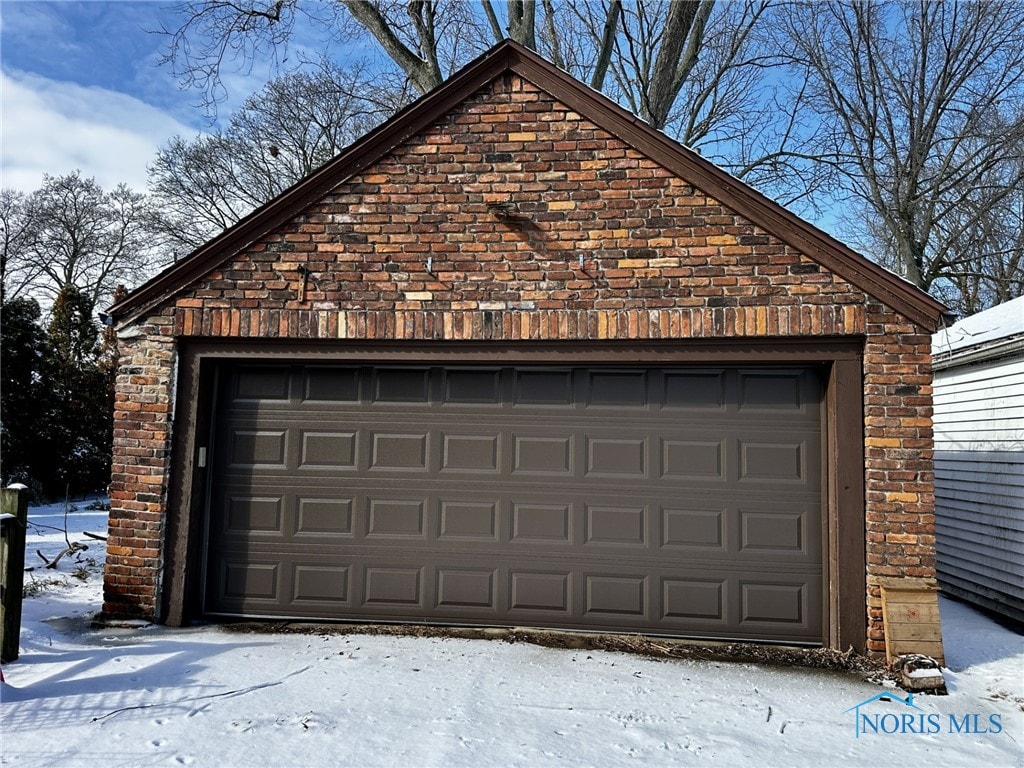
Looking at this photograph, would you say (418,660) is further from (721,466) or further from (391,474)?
(721,466)

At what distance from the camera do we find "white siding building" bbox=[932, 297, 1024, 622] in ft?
24.6

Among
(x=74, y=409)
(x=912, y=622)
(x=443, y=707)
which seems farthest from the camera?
(x=74, y=409)

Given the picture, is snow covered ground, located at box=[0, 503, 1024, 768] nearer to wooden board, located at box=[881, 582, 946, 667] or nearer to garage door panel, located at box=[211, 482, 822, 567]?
wooden board, located at box=[881, 582, 946, 667]

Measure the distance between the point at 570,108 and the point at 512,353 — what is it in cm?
225

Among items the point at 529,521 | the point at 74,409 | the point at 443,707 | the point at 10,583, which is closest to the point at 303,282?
the point at 529,521

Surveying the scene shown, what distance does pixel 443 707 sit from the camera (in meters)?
4.52

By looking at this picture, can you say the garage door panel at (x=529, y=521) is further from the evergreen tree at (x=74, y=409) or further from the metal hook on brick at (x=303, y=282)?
the evergreen tree at (x=74, y=409)

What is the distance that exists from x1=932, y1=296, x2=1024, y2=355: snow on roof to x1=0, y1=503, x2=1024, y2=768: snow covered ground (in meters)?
3.55

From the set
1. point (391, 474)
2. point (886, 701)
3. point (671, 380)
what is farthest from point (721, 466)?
point (391, 474)

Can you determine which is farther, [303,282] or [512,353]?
[303,282]

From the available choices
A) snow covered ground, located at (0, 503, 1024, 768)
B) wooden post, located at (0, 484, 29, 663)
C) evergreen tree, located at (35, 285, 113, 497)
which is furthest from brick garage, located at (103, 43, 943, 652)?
evergreen tree, located at (35, 285, 113, 497)

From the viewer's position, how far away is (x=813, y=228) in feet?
18.8

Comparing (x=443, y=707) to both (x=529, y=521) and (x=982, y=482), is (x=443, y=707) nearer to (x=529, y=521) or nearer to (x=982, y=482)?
(x=529, y=521)

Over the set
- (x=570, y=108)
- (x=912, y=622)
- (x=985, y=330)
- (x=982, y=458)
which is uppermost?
(x=570, y=108)
